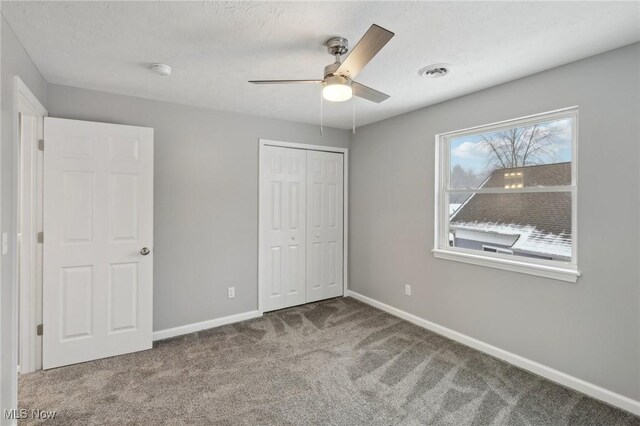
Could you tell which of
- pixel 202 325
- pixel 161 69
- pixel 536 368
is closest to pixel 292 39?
pixel 161 69

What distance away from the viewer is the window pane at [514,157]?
2430 millimetres

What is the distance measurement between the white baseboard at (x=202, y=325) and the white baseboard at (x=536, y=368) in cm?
179

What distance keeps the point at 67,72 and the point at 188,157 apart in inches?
45.5

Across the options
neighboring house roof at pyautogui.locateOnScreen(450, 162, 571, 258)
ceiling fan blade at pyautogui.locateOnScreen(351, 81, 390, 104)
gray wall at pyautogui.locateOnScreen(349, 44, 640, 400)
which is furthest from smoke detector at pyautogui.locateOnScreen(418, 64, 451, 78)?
neighboring house roof at pyautogui.locateOnScreen(450, 162, 571, 258)

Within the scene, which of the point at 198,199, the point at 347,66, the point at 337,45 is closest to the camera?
the point at 347,66

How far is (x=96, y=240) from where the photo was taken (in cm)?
269

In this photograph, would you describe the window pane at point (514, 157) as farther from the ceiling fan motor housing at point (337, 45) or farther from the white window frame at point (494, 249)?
the ceiling fan motor housing at point (337, 45)

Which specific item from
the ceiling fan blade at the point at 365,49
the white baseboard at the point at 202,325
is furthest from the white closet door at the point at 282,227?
the ceiling fan blade at the point at 365,49

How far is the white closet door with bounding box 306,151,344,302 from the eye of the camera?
Answer: 4.15m

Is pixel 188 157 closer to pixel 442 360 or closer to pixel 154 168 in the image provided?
pixel 154 168

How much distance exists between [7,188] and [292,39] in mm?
1910

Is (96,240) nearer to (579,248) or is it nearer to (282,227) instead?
(282,227)

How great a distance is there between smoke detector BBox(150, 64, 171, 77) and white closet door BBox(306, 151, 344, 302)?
6.61ft

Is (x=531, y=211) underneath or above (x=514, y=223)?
above
